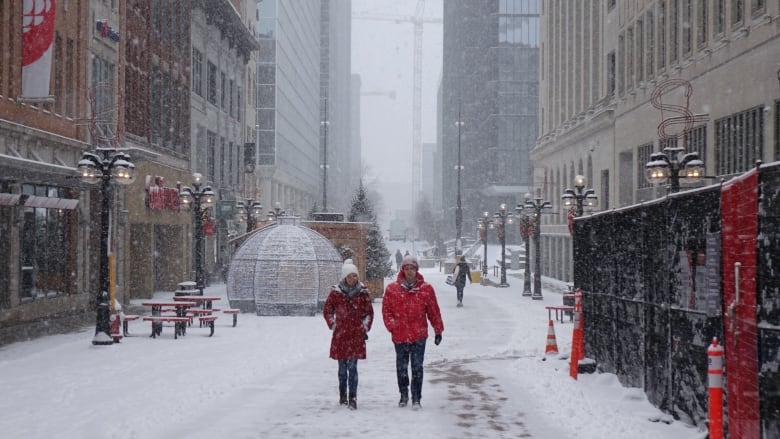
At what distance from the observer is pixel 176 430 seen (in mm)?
9852

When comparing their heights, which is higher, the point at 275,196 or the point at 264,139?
the point at 264,139

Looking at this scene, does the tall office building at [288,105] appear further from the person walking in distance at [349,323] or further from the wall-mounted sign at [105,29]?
the person walking in distance at [349,323]

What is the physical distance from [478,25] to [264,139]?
67260 millimetres

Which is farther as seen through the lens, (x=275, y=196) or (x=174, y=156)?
(x=275, y=196)

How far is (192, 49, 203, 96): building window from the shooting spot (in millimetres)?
44741

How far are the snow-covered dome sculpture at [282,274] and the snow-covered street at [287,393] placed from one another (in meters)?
6.38

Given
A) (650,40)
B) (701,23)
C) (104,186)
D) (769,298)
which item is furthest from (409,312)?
(650,40)

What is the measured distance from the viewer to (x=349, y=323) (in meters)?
11.2

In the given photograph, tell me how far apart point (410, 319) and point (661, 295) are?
298cm

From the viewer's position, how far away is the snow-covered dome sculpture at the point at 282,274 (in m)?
26.9

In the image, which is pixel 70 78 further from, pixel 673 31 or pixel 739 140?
pixel 673 31

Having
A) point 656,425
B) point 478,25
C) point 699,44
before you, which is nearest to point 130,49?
point 699,44

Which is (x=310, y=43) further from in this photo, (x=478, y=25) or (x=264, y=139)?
(x=264, y=139)

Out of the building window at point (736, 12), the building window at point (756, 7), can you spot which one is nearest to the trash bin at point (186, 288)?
the building window at point (756, 7)
